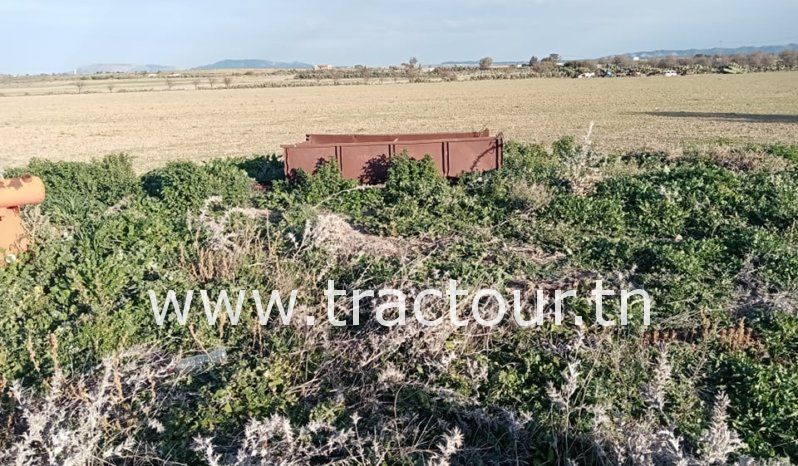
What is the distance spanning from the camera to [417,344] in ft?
16.1

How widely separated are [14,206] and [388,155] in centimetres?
597

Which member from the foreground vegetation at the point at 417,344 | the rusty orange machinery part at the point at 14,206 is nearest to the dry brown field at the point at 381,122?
the foreground vegetation at the point at 417,344

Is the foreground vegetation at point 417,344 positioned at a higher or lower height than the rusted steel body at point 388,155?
lower

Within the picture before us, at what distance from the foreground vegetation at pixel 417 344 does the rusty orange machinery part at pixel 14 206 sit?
0.30m

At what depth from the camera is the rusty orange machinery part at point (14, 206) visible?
660 cm

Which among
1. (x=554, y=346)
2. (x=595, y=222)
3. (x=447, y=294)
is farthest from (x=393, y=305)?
(x=595, y=222)

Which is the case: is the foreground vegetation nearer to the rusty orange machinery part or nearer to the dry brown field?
the rusty orange machinery part

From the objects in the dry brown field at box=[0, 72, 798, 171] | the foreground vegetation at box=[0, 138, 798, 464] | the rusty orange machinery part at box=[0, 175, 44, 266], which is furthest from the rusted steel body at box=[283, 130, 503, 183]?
the dry brown field at box=[0, 72, 798, 171]

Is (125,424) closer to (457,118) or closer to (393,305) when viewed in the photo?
(393,305)

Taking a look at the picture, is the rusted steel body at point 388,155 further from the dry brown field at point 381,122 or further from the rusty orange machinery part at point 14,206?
the dry brown field at point 381,122

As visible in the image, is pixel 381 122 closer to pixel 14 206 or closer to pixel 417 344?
pixel 14 206

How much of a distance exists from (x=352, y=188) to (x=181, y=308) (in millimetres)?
4954

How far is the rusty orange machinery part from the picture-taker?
6602mm

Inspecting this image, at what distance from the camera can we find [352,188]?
33.9ft
